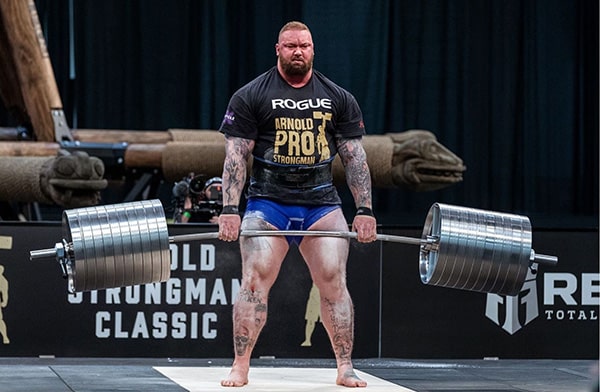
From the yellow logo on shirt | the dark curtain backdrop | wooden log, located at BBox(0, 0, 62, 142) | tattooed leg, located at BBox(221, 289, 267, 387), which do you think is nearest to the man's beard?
the yellow logo on shirt

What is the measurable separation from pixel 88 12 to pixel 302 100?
9.89m

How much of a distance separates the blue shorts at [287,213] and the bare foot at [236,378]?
747 mm

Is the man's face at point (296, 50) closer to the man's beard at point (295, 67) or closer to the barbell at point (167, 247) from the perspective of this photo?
the man's beard at point (295, 67)

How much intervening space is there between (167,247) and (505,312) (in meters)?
3.06

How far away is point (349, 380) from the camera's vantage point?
703cm

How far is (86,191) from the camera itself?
9922mm

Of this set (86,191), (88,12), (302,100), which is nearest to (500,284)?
(302,100)

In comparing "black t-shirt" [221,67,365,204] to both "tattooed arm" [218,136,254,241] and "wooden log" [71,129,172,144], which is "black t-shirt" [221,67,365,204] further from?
"wooden log" [71,129,172,144]

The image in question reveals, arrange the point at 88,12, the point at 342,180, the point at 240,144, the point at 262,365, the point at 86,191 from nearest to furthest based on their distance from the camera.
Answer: the point at 240,144 → the point at 262,365 → the point at 86,191 → the point at 342,180 → the point at 88,12

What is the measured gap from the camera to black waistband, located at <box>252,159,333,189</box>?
23.0ft

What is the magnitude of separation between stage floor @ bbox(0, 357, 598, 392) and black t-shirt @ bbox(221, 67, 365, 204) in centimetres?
107

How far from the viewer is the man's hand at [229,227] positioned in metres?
6.80

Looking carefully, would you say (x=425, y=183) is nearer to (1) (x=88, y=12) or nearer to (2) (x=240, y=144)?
(2) (x=240, y=144)

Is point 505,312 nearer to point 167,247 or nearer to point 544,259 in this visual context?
point 544,259
